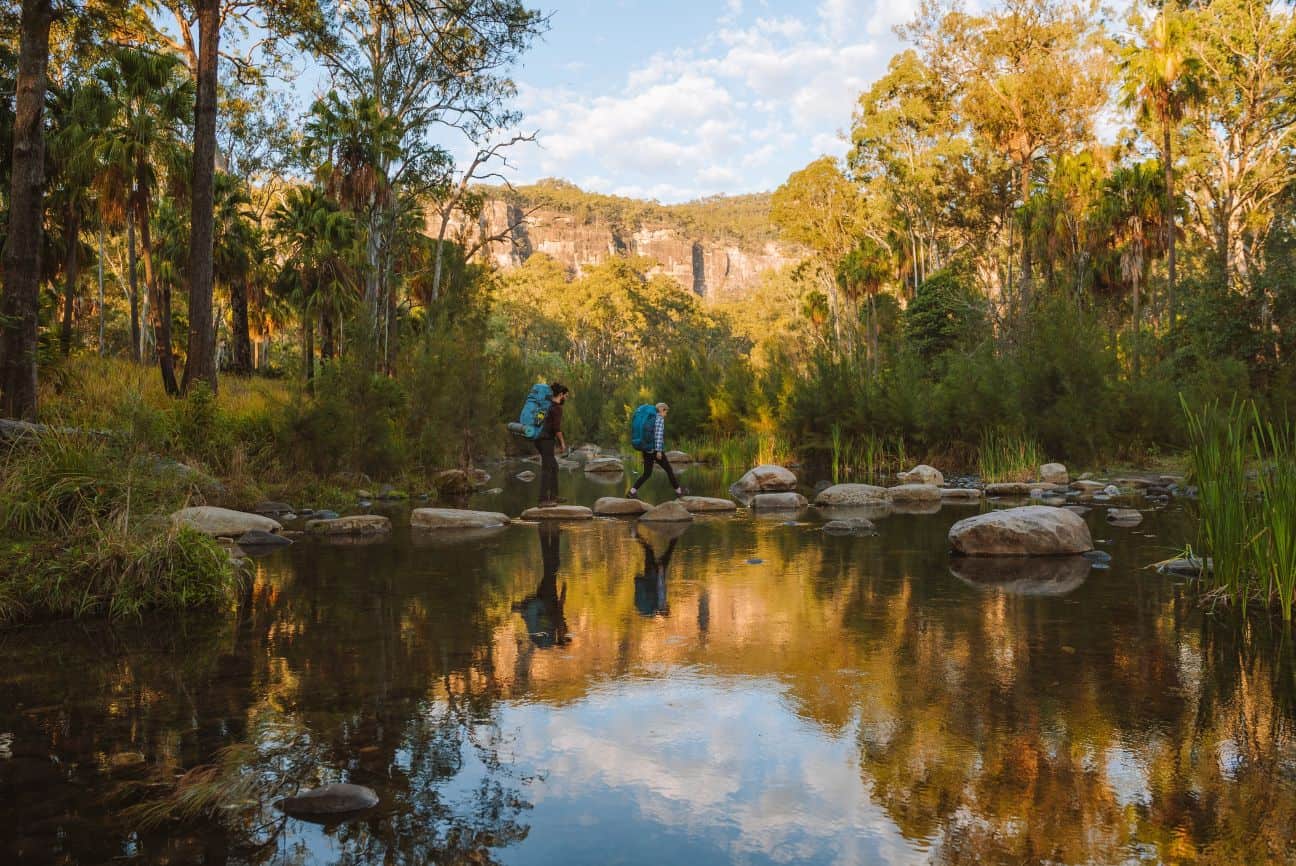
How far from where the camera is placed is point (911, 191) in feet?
127

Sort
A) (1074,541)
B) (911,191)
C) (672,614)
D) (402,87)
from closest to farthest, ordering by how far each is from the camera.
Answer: (672,614)
(1074,541)
(402,87)
(911,191)

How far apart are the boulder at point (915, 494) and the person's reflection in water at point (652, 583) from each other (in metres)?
5.57

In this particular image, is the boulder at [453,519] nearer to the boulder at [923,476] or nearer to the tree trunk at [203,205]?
the tree trunk at [203,205]

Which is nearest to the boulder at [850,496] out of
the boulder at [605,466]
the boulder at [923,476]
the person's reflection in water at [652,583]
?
the boulder at [923,476]

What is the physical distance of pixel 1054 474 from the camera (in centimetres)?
1628

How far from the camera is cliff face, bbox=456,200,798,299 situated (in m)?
159

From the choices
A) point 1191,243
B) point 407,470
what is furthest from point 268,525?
point 1191,243

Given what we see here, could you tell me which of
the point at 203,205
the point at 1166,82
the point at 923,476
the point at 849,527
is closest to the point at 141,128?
the point at 203,205

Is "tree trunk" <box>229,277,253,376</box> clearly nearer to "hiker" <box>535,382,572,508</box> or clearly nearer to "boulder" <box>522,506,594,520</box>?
"hiker" <box>535,382,572,508</box>

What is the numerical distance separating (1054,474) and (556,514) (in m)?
9.60

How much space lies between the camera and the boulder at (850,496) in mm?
13773

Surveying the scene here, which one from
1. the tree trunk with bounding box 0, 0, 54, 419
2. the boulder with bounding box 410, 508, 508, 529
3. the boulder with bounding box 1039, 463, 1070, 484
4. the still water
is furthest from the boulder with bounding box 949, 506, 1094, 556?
the tree trunk with bounding box 0, 0, 54, 419

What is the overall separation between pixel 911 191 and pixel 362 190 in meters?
23.8

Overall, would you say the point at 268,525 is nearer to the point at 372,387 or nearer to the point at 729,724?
the point at 372,387
